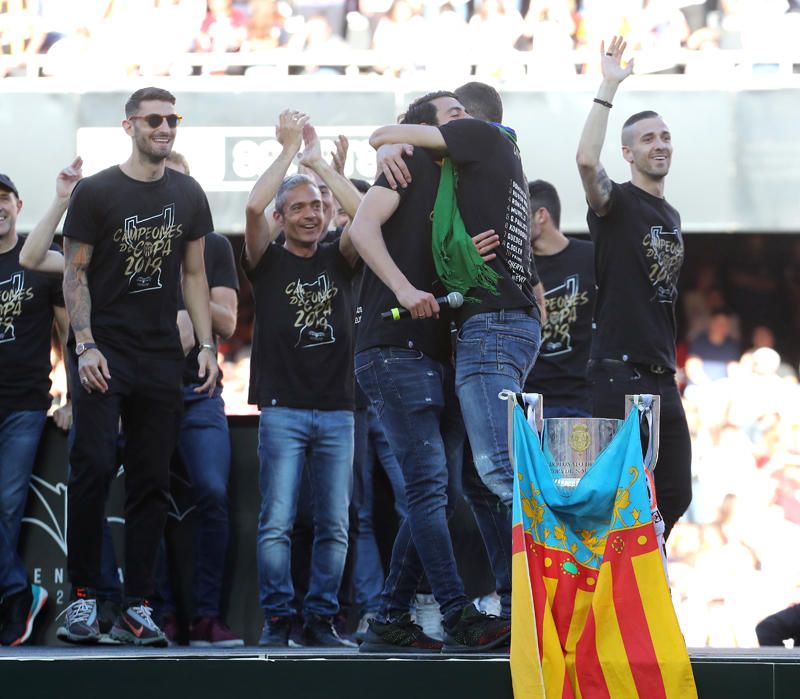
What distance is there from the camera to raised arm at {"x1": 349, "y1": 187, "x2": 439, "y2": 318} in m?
4.10

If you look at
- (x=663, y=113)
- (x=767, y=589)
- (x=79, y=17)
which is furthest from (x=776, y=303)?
(x=79, y=17)

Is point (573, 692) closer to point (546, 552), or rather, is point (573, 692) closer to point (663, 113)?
point (546, 552)

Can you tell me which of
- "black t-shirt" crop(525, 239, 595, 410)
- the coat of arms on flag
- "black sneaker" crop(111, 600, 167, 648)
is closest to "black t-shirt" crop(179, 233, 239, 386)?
"black sneaker" crop(111, 600, 167, 648)

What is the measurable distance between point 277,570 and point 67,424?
1185 mm

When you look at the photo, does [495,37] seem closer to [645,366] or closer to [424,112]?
[645,366]

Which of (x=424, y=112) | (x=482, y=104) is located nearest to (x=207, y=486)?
(x=424, y=112)

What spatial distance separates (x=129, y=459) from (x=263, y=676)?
4.27 ft

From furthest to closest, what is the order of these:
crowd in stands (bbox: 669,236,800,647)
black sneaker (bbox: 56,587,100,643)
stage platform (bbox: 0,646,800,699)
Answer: crowd in stands (bbox: 669,236,800,647), black sneaker (bbox: 56,587,100,643), stage platform (bbox: 0,646,800,699)

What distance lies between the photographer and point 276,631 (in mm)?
5242

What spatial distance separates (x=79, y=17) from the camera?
10359 millimetres

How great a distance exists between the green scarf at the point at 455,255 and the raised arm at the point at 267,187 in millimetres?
1170

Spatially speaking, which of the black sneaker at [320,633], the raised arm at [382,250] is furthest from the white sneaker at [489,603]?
the raised arm at [382,250]

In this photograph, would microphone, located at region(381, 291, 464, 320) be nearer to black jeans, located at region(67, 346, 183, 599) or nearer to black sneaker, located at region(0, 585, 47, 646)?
black jeans, located at region(67, 346, 183, 599)

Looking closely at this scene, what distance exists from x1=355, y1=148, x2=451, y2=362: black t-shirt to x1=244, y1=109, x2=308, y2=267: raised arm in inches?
38.5
